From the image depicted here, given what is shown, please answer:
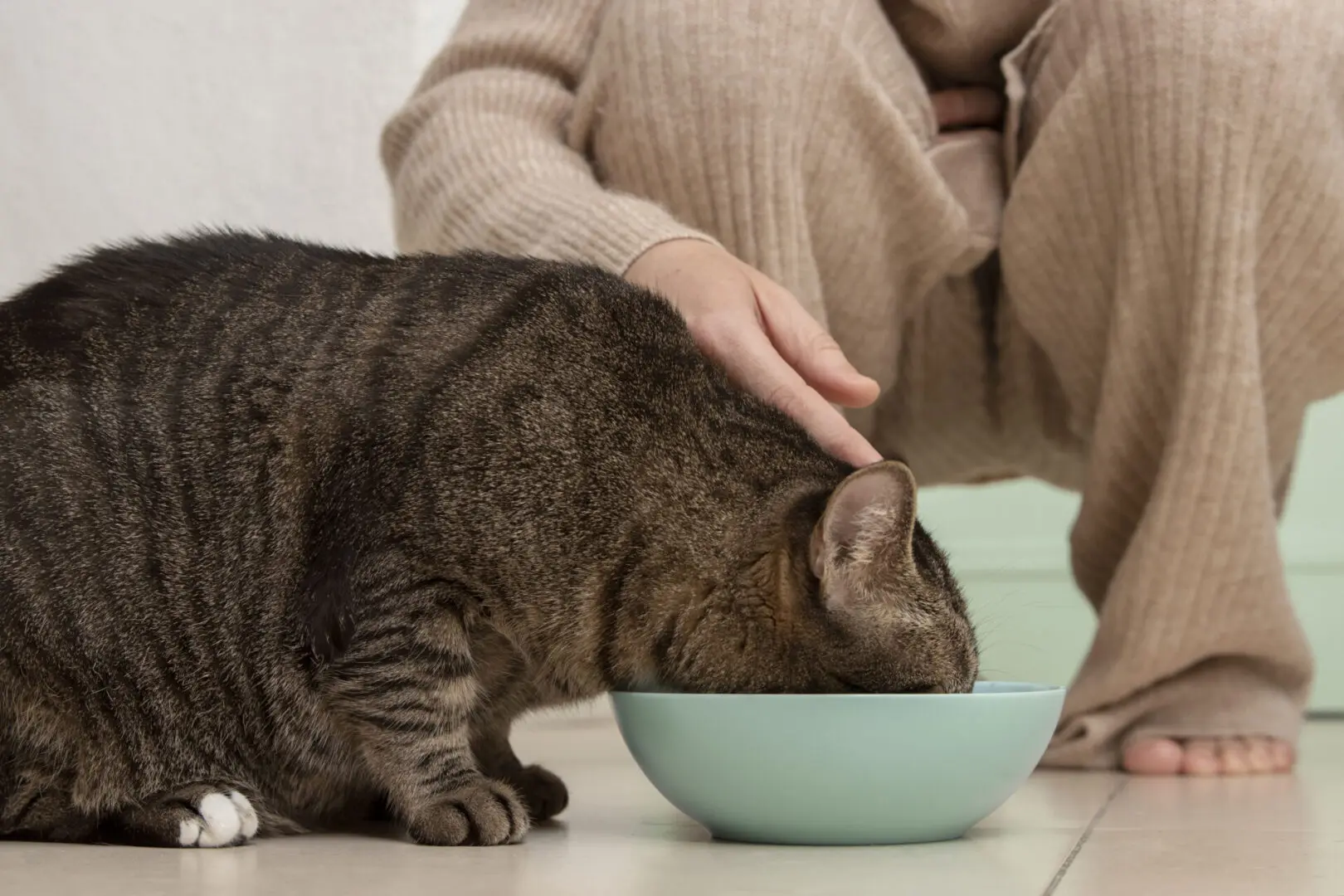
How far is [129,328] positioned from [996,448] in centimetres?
124

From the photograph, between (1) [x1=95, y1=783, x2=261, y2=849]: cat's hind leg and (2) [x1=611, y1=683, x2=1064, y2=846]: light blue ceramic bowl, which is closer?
(2) [x1=611, y1=683, x2=1064, y2=846]: light blue ceramic bowl

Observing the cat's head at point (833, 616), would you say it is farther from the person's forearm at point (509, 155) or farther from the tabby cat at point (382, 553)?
the person's forearm at point (509, 155)

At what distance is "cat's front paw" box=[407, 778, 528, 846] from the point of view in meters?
1.23

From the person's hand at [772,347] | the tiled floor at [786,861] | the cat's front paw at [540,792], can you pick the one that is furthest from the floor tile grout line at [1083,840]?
the cat's front paw at [540,792]

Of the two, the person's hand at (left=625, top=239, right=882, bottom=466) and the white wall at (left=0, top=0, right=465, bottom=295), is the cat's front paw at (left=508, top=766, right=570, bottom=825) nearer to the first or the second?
the person's hand at (left=625, top=239, right=882, bottom=466)

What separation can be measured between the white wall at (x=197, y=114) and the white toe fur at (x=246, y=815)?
1511 millimetres

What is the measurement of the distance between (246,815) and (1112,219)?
3.87ft

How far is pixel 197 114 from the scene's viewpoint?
8.63 ft

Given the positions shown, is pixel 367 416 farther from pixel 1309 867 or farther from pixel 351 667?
pixel 1309 867

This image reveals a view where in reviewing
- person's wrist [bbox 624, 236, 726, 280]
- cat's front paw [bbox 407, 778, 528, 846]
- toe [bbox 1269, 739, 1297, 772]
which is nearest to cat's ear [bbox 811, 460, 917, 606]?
cat's front paw [bbox 407, 778, 528, 846]

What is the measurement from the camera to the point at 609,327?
1.39m

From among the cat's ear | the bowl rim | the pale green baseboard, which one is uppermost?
the cat's ear

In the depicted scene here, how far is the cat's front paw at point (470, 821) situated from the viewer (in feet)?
4.04

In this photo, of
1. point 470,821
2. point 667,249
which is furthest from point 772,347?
point 470,821
